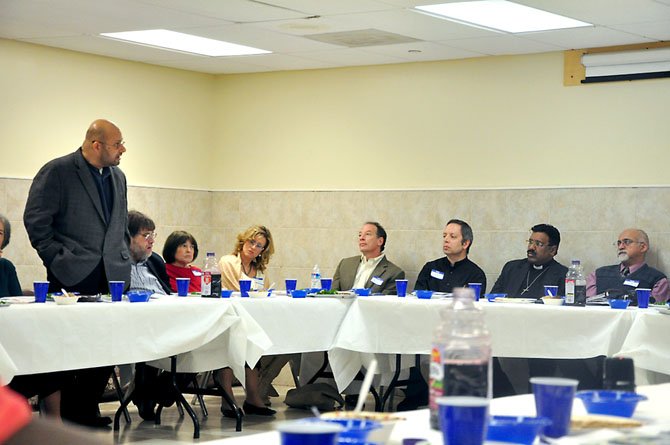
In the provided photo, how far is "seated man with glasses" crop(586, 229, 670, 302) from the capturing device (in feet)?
24.7

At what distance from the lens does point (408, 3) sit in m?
6.66

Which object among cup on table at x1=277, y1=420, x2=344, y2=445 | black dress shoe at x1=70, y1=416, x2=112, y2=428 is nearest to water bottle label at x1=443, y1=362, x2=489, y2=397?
cup on table at x1=277, y1=420, x2=344, y2=445

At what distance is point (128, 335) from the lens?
5.52m

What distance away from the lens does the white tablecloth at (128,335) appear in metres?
5.04

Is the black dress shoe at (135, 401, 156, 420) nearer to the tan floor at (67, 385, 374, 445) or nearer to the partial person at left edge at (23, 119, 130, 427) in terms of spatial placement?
the tan floor at (67, 385, 374, 445)

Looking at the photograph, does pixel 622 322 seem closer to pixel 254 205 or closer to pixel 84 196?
pixel 84 196

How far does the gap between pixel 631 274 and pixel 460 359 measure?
600 centimetres

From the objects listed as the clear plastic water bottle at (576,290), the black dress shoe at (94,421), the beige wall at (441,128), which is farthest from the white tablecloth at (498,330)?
the beige wall at (441,128)

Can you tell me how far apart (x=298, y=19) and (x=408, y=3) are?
0.88 m

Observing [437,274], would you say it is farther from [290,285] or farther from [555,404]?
[555,404]

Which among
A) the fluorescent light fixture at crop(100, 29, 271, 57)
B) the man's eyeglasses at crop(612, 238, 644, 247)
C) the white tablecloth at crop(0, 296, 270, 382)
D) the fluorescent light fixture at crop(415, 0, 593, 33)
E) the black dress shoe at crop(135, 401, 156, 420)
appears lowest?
the black dress shoe at crop(135, 401, 156, 420)

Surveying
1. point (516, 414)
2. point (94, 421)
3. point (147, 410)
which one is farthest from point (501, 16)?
point (516, 414)

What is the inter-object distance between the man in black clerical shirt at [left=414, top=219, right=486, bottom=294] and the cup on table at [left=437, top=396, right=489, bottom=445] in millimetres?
6360

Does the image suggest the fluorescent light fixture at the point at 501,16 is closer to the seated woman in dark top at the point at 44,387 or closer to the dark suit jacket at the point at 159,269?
the dark suit jacket at the point at 159,269
